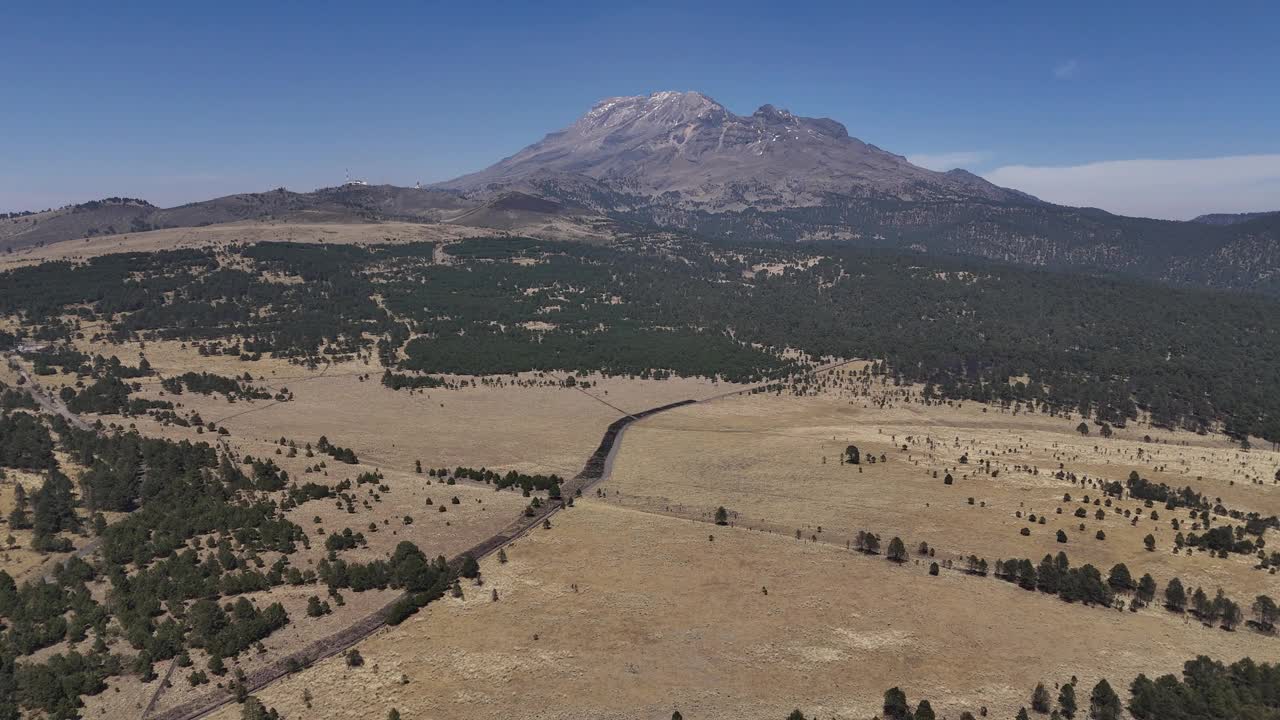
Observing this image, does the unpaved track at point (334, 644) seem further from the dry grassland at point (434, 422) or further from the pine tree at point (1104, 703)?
the pine tree at point (1104, 703)

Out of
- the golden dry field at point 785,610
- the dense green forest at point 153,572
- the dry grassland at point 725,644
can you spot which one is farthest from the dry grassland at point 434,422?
the dry grassland at point 725,644

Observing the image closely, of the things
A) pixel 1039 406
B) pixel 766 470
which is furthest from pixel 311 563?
pixel 1039 406

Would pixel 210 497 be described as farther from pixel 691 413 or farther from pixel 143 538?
pixel 691 413

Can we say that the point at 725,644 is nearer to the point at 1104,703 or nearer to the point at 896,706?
the point at 896,706

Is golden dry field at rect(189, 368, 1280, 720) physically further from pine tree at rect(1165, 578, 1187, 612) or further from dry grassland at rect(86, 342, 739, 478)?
dry grassland at rect(86, 342, 739, 478)

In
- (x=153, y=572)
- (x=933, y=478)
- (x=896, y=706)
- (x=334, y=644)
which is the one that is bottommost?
(x=334, y=644)

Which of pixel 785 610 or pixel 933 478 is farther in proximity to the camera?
pixel 933 478

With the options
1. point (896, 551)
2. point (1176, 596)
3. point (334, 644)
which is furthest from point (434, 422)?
point (1176, 596)

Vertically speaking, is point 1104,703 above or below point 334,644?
above
